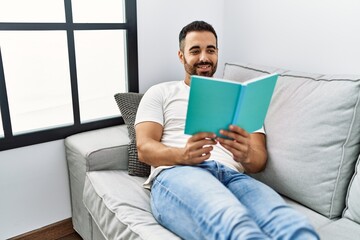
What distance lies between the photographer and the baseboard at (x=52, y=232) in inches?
65.1

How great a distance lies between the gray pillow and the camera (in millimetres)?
1495

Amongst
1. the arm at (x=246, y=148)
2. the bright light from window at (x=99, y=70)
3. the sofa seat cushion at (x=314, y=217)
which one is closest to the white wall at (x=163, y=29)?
the bright light from window at (x=99, y=70)

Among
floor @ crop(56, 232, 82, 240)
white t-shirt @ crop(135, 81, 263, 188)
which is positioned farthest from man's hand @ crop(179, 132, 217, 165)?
floor @ crop(56, 232, 82, 240)

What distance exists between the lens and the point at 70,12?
158 cm

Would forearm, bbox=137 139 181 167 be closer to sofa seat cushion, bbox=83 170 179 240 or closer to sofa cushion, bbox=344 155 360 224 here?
sofa seat cushion, bbox=83 170 179 240

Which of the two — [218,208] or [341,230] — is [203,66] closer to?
[218,208]

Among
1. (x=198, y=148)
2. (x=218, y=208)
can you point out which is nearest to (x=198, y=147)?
(x=198, y=148)

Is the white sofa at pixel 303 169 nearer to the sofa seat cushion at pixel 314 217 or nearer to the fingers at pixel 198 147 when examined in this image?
the sofa seat cushion at pixel 314 217

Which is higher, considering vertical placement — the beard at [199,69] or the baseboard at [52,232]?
the beard at [199,69]

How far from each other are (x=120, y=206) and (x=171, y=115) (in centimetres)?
45

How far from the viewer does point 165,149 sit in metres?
1.26

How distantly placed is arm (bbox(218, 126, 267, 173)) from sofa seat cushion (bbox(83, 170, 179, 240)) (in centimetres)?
37

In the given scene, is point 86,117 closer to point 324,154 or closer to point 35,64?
point 35,64

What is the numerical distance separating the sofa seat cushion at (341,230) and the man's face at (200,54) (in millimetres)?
802
